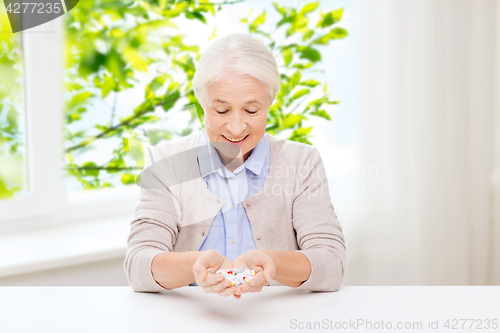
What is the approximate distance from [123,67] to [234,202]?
95cm

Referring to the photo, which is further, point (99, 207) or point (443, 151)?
point (99, 207)

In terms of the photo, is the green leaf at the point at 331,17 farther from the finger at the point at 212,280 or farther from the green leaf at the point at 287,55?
the finger at the point at 212,280

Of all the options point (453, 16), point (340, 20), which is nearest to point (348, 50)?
point (340, 20)

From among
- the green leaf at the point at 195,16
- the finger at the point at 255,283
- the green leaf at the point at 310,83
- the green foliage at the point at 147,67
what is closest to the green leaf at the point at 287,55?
the green foliage at the point at 147,67

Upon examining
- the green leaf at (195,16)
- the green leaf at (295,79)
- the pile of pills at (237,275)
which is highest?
the green leaf at (195,16)

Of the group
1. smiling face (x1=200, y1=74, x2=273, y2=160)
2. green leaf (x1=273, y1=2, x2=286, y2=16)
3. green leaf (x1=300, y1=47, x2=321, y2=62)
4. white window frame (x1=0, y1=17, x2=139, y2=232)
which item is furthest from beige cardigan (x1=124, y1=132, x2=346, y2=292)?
green leaf (x1=273, y1=2, x2=286, y2=16)

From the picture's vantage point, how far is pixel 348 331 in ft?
2.83

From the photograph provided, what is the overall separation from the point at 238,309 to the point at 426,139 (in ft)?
3.76

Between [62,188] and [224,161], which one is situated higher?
[62,188]

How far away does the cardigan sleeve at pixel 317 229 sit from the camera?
1.04 meters

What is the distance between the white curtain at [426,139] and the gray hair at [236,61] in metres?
0.75

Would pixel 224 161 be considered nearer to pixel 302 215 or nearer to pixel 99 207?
pixel 302 215
